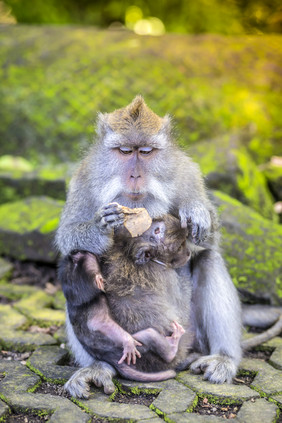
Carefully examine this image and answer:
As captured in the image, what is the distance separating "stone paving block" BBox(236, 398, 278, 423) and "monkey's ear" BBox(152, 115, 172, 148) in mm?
2029

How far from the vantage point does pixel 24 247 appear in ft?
22.0

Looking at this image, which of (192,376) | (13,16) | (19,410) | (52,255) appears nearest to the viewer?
(19,410)

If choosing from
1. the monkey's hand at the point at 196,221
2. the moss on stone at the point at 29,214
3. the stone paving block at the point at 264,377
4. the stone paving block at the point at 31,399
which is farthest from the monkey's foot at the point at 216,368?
the moss on stone at the point at 29,214

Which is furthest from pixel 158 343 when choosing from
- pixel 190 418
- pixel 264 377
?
pixel 264 377

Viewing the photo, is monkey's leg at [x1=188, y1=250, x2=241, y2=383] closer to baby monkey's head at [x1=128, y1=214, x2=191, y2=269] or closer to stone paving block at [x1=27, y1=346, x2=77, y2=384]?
baby monkey's head at [x1=128, y1=214, x2=191, y2=269]

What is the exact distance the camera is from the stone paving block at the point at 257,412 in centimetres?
363

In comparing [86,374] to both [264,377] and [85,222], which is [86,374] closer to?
[85,222]

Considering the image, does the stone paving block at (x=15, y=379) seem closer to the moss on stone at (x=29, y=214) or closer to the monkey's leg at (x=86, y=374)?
the monkey's leg at (x=86, y=374)

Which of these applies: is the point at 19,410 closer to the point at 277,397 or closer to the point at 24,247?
the point at 277,397

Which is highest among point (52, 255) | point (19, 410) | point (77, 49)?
point (77, 49)

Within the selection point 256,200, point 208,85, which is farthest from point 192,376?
point 208,85

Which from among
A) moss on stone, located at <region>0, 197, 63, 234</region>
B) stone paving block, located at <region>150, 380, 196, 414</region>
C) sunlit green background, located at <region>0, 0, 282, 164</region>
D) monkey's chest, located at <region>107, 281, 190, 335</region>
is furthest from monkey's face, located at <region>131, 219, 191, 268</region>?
sunlit green background, located at <region>0, 0, 282, 164</region>

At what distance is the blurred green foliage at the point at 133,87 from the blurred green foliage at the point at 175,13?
1.66 meters

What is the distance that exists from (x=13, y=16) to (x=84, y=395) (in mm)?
9659
